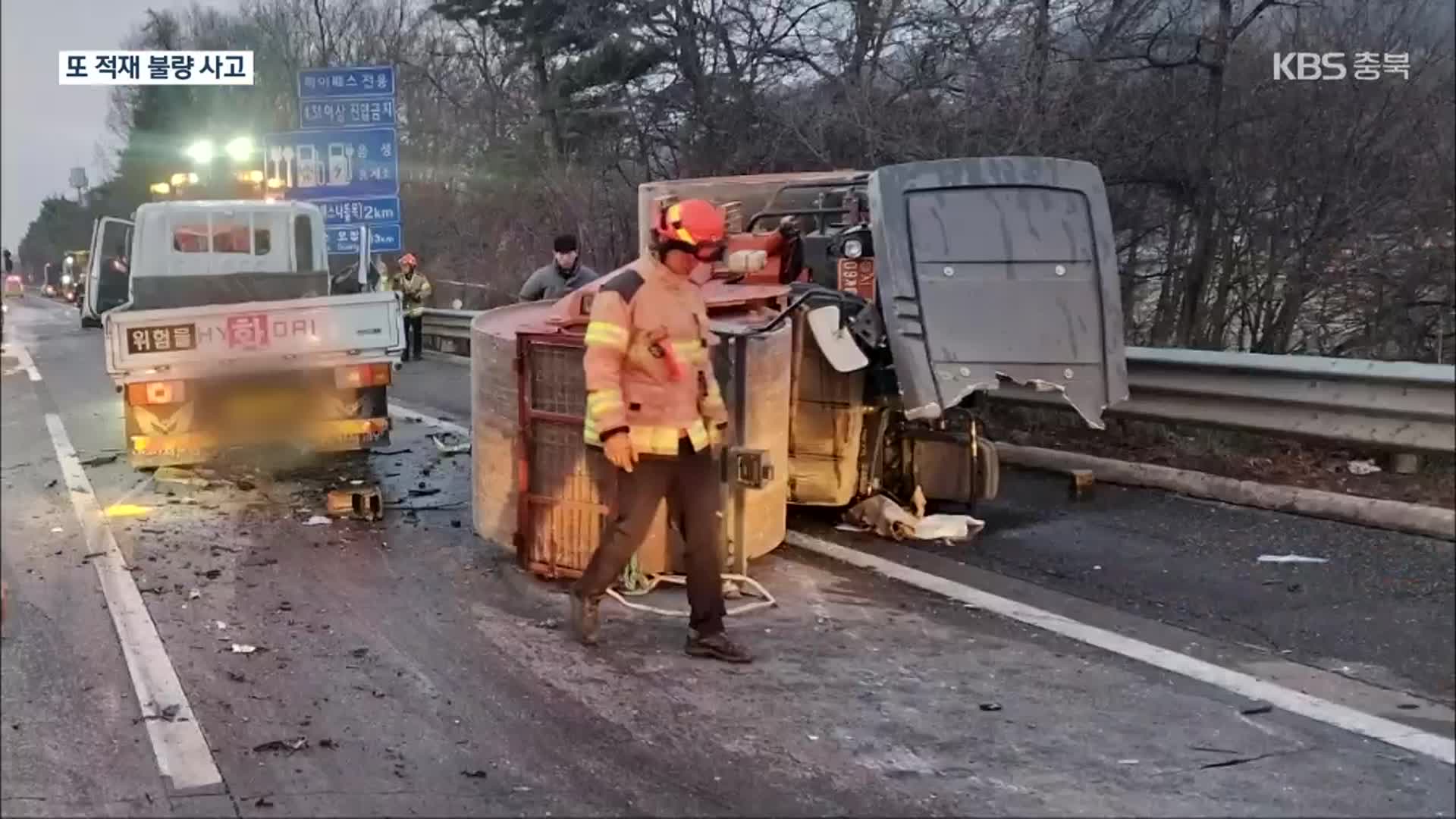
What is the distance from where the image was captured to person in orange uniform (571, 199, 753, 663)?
5.07 meters

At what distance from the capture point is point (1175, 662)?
5.00 m

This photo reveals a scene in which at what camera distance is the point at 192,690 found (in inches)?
193

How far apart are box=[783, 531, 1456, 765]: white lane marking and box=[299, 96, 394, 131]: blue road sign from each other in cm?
1390

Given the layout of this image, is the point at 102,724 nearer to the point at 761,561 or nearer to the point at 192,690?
the point at 192,690

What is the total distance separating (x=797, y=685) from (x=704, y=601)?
570 millimetres

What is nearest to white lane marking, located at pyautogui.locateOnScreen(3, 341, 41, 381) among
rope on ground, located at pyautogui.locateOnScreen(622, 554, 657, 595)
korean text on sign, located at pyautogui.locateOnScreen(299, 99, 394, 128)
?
korean text on sign, located at pyautogui.locateOnScreen(299, 99, 394, 128)

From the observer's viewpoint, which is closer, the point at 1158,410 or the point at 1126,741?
the point at 1126,741

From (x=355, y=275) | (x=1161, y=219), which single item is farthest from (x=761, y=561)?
(x=355, y=275)

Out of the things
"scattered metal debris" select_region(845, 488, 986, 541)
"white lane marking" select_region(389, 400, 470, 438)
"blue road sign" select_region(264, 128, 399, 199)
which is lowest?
"white lane marking" select_region(389, 400, 470, 438)

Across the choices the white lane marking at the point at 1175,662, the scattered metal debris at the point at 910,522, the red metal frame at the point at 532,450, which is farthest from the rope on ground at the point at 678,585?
the scattered metal debris at the point at 910,522

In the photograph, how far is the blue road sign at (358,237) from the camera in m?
19.1

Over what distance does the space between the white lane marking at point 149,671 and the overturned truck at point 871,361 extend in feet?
5.61

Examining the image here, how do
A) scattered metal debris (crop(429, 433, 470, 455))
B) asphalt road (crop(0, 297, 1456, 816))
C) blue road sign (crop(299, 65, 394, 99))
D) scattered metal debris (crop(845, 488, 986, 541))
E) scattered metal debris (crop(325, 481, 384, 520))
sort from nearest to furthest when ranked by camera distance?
asphalt road (crop(0, 297, 1456, 816)), scattered metal debris (crop(845, 488, 986, 541)), scattered metal debris (crop(325, 481, 384, 520)), scattered metal debris (crop(429, 433, 470, 455)), blue road sign (crop(299, 65, 394, 99))

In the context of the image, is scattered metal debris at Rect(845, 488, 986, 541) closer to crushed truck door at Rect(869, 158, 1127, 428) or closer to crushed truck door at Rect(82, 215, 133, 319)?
crushed truck door at Rect(869, 158, 1127, 428)
